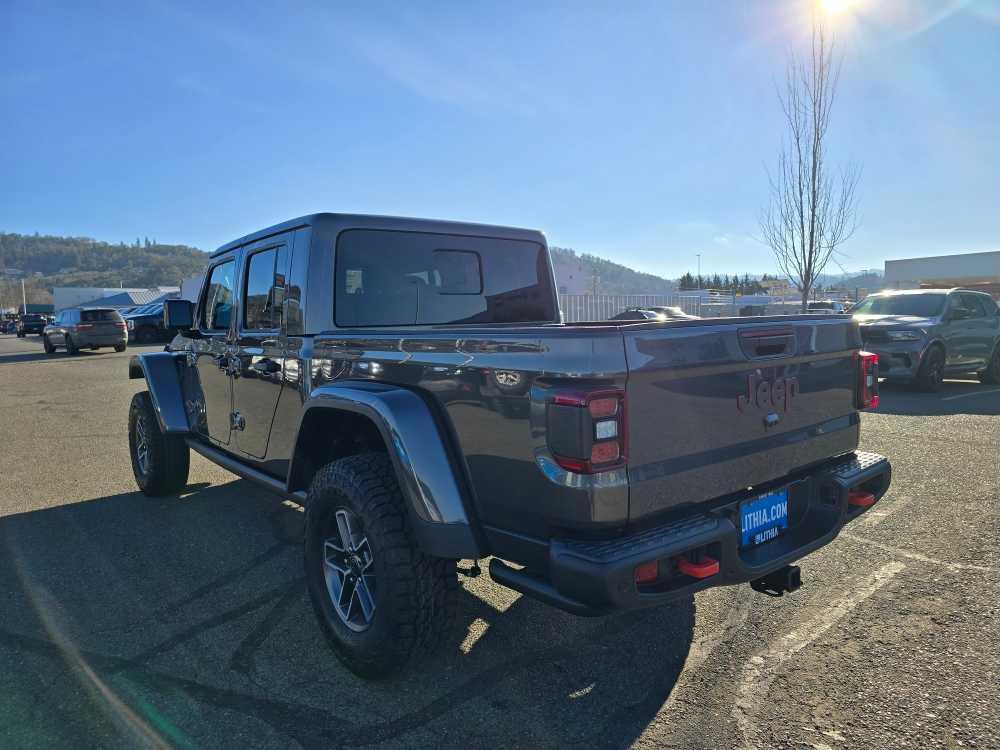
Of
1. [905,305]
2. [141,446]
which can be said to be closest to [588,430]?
[141,446]

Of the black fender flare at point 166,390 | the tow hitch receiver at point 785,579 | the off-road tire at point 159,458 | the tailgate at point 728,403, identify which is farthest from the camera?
the off-road tire at point 159,458

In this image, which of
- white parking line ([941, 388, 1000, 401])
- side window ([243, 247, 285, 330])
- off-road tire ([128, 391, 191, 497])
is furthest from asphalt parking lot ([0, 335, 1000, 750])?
white parking line ([941, 388, 1000, 401])

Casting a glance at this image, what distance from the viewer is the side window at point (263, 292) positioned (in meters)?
3.78

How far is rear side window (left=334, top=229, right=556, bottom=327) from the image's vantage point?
3.58 metres

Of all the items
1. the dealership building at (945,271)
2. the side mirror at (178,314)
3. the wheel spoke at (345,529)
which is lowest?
the wheel spoke at (345,529)

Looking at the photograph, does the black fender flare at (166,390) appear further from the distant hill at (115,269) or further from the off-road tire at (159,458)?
the distant hill at (115,269)

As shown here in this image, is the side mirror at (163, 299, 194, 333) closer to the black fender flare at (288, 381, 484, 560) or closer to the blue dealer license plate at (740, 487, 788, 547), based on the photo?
the black fender flare at (288, 381, 484, 560)

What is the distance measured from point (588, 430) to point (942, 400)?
9940 millimetres

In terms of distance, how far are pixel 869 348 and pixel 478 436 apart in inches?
401

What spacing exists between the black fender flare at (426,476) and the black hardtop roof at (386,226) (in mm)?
1303

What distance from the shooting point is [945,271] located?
131 feet

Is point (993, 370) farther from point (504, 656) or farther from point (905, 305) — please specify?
point (504, 656)

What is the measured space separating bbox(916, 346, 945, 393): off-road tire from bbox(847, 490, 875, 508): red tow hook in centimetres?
853

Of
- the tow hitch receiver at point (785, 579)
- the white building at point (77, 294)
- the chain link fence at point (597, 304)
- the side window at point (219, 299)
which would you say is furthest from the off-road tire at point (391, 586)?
the white building at point (77, 294)
